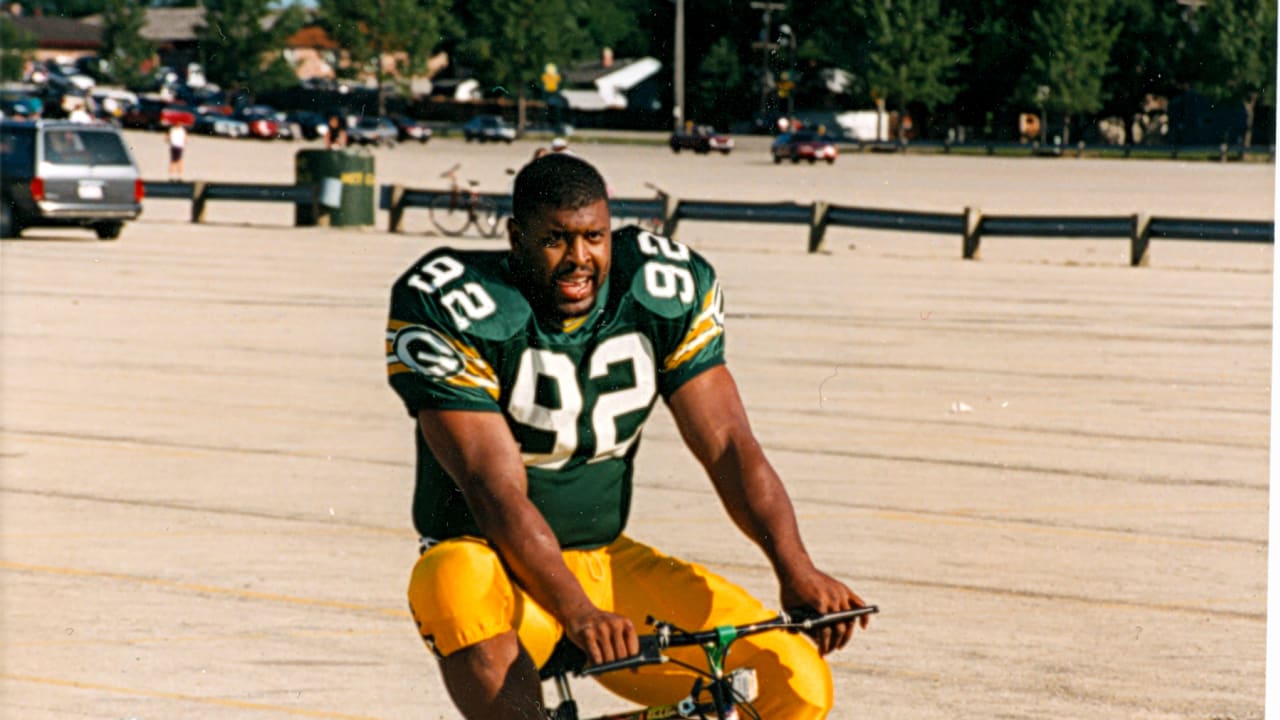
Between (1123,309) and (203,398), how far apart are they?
9.94 metres

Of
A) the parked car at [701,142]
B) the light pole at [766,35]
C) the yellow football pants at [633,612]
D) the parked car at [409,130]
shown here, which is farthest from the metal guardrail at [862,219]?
the parked car at [409,130]

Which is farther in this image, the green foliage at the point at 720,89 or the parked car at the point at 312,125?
the parked car at the point at 312,125

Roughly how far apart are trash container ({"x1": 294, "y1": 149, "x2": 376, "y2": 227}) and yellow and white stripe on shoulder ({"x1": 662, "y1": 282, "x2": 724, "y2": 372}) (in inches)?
1136

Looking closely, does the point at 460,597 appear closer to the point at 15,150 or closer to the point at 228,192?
the point at 15,150

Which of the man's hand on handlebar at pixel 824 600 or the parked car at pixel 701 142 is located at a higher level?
the man's hand on handlebar at pixel 824 600

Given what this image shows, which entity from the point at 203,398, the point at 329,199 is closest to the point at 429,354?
the point at 203,398

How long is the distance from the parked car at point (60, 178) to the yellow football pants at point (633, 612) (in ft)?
82.2

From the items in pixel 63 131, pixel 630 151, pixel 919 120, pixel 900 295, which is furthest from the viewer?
pixel 919 120

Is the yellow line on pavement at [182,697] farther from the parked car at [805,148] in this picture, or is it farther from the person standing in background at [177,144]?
the parked car at [805,148]

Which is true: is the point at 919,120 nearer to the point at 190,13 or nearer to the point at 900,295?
the point at 190,13

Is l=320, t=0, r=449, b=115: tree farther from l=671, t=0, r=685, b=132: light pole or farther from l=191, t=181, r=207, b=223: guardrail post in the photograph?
l=671, t=0, r=685, b=132: light pole

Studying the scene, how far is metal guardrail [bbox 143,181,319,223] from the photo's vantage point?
33031mm

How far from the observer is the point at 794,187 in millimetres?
53312

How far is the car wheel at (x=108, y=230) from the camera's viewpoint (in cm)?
2948
